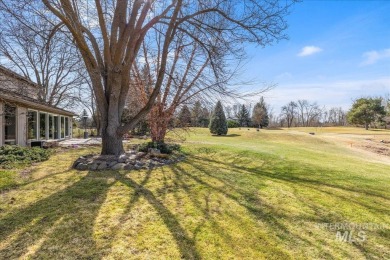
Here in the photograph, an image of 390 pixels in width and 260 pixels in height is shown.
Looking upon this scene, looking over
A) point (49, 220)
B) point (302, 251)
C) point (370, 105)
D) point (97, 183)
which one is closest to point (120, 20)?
point (97, 183)

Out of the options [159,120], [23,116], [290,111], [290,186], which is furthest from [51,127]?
[290,111]

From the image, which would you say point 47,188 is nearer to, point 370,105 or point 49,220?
point 49,220

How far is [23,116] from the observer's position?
12.3 meters

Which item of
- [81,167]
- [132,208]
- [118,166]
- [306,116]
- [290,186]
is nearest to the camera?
[132,208]

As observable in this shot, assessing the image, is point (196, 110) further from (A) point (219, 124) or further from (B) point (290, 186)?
(A) point (219, 124)

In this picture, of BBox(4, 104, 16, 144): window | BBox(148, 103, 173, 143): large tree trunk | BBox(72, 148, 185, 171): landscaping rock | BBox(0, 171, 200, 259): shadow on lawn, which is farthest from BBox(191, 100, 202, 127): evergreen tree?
BBox(4, 104, 16, 144): window

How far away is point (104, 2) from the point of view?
802 centimetres

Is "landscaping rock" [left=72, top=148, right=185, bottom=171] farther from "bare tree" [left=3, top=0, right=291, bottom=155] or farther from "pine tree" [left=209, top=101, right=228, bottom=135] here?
"pine tree" [left=209, top=101, right=228, bottom=135]

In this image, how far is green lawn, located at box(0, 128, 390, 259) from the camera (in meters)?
2.63

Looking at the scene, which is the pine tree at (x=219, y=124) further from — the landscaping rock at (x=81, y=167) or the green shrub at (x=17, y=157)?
the landscaping rock at (x=81, y=167)

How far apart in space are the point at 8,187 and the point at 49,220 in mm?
2181

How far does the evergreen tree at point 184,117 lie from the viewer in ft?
35.8

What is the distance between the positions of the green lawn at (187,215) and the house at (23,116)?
575 centimetres

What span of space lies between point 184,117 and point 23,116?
A: 8.60 m
